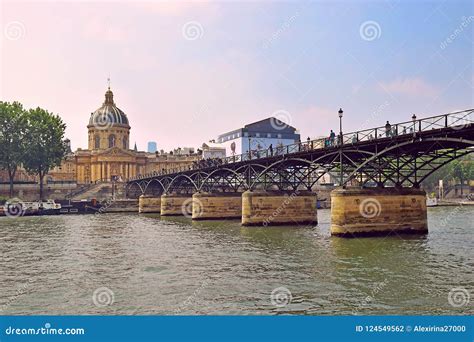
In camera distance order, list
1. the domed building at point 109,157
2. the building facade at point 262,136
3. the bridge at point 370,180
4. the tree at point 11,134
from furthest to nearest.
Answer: the domed building at point 109,157, the building facade at point 262,136, the tree at point 11,134, the bridge at point 370,180

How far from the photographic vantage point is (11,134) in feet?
297

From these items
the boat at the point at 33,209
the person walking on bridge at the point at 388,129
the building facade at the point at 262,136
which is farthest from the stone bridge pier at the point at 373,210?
the building facade at the point at 262,136

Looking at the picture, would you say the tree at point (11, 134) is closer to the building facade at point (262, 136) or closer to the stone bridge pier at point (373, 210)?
the building facade at point (262, 136)

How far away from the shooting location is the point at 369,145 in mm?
34156

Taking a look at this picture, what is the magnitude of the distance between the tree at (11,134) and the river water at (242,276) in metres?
58.4

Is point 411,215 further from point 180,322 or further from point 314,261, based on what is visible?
point 180,322

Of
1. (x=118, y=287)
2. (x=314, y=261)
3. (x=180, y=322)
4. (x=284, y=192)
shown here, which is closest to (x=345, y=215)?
(x=314, y=261)

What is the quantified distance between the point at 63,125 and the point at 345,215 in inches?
3224

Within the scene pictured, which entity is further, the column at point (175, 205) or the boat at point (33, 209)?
the boat at point (33, 209)

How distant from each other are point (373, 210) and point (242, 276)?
15574 millimetres

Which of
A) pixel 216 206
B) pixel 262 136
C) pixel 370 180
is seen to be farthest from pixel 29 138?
pixel 370 180

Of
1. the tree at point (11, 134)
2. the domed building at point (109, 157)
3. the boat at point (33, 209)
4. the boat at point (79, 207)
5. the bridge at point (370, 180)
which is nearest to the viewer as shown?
the bridge at point (370, 180)

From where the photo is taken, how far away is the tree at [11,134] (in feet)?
293

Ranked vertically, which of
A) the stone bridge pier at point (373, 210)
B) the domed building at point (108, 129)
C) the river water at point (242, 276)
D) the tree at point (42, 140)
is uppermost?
the domed building at point (108, 129)
